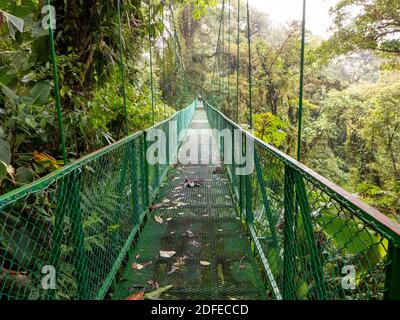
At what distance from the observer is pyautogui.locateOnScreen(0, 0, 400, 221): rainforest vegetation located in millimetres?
1839

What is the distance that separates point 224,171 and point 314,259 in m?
3.75

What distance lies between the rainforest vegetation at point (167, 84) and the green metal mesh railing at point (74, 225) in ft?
0.84

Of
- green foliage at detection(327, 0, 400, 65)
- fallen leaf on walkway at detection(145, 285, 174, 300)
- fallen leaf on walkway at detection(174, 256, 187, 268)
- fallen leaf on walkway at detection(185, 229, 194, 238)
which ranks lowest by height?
fallen leaf on walkway at detection(145, 285, 174, 300)

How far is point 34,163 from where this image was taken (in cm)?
192

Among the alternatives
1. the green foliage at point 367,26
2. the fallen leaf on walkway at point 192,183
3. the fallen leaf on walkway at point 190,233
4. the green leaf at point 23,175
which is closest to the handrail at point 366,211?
the green leaf at point 23,175

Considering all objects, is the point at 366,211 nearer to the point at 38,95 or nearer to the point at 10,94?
the point at 10,94

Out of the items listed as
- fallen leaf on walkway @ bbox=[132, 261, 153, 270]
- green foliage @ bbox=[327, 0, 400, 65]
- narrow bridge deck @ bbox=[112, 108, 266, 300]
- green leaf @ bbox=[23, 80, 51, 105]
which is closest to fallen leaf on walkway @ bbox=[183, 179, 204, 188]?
narrow bridge deck @ bbox=[112, 108, 266, 300]

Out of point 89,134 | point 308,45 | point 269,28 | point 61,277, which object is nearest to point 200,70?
point 269,28

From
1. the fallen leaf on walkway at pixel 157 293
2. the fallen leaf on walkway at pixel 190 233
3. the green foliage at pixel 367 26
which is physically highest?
the green foliage at pixel 367 26

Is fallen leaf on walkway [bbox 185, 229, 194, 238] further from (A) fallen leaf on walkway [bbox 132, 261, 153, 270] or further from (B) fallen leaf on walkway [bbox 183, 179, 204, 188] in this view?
(B) fallen leaf on walkway [bbox 183, 179, 204, 188]

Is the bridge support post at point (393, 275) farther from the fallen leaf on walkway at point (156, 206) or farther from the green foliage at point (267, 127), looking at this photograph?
the green foliage at point (267, 127)

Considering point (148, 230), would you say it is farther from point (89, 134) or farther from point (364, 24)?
point (364, 24)

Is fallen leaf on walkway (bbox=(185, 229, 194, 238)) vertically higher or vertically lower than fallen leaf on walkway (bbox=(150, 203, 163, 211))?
lower

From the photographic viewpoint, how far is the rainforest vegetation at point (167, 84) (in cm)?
184
